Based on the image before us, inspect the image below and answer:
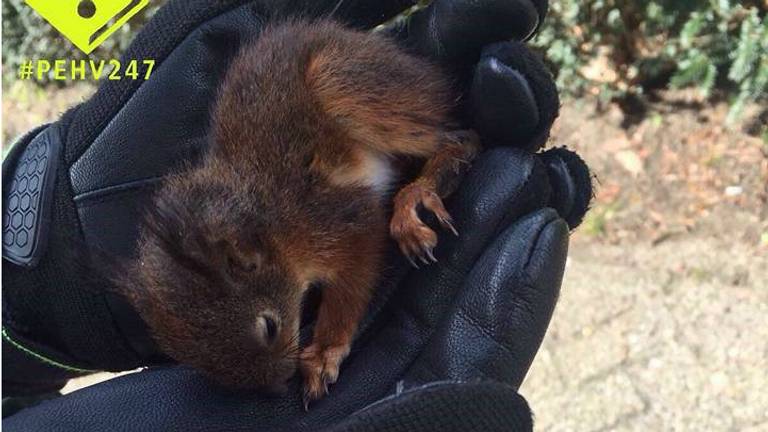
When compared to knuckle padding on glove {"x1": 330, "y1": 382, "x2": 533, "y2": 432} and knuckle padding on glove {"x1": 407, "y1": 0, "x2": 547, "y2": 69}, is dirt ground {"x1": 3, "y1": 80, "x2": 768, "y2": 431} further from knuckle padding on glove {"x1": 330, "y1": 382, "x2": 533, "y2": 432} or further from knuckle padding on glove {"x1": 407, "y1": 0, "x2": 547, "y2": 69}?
knuckle padding on glove {"x1": 330, "y1": 382, "x2": 533, "y2": 432}

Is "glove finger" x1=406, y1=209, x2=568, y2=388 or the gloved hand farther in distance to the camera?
the gloved hand

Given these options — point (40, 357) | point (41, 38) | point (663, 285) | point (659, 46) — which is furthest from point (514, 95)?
point (41, 38)

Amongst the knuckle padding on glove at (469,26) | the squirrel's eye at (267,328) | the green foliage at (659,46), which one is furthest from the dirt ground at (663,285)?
the squirrel's eye at (267,328)

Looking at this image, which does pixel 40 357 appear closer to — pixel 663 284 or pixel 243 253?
pixel 243 253

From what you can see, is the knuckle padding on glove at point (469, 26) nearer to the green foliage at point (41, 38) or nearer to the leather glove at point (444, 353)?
the leather glove at point (444, 353)

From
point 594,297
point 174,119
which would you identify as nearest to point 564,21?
point 594,297

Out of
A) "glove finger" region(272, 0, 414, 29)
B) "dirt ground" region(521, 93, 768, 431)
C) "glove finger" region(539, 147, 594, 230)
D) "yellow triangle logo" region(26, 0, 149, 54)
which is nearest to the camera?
"glove finger" region(539, 147, 594, 230)

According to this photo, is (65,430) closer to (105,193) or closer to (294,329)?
(294,329)

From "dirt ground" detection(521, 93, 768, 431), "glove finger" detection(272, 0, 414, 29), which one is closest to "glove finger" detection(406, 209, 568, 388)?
"glove finger" detection(272, 0, 414, 29)
